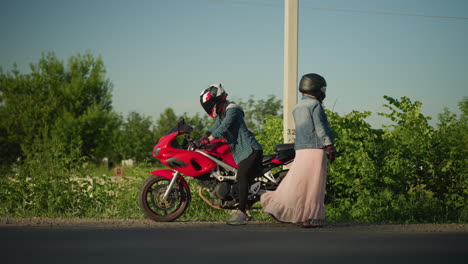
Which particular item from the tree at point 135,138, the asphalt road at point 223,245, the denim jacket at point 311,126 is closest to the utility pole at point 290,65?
the denim jacket at point 311,126

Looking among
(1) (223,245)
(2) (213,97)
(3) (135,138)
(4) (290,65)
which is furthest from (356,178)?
(3) (135,138)

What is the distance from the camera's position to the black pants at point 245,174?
8211 millimetres

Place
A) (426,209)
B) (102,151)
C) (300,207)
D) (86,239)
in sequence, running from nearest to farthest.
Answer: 1. (86,239)
2. (300,207)
3. (426,209)
4. (102,151)

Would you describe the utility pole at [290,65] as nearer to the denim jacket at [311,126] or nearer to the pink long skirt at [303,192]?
the denim jacket at [311,126]

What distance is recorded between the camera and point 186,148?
8500mm

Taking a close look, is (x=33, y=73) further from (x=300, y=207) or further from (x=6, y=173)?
(x=300, y=207)

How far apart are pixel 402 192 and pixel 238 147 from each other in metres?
Answer: 3.54

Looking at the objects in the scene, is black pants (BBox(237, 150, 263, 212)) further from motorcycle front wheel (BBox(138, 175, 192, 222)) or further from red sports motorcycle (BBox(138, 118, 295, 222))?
motorcycle front wheel (BBox(138, 175, 192, 222))

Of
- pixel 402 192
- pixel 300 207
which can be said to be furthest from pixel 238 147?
pixel 402 192

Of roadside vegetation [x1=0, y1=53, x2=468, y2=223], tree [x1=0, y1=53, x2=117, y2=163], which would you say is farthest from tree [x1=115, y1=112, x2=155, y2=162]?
roadside vegetation [x1=0, y1=53, x2=468, y2=223]

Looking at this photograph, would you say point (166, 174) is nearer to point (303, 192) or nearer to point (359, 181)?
point (303, 192)

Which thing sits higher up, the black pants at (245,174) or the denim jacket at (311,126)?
the denim jacket at (311,126)

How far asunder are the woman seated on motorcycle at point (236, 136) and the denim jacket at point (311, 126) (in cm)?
71

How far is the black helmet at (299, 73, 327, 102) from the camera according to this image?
8055mm
